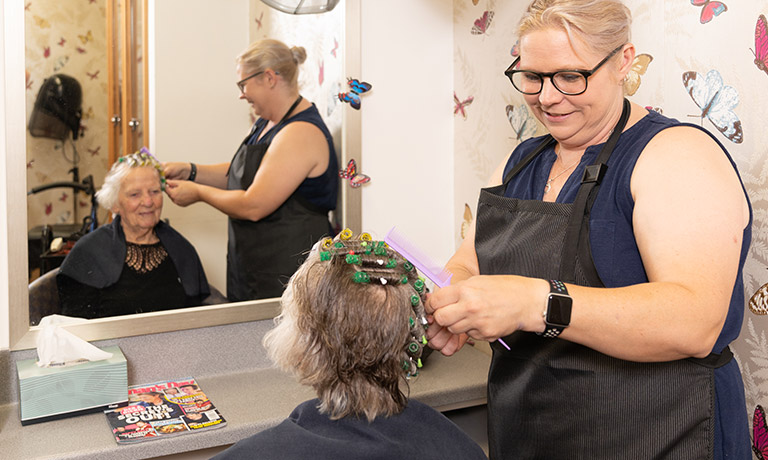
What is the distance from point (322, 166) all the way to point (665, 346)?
1280mm

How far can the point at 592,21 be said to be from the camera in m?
1.17

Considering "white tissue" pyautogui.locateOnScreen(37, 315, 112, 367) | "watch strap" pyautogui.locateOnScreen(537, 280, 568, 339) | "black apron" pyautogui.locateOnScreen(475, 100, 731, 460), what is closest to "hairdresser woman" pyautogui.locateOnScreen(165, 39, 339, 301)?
"white tissue" pyautogui.locateOnScreen(37, 315, 112, 367)

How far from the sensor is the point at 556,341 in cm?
127

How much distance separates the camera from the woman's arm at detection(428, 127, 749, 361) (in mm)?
1020

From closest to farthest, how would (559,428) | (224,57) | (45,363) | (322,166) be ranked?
(559,428)
(45,363)
(224,57)
(322,166)

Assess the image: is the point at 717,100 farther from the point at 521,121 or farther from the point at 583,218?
the point at 521,121

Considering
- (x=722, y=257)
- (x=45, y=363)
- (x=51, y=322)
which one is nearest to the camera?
(x=722, y=257)

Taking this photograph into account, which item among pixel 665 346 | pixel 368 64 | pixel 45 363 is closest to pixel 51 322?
pixel 45 363

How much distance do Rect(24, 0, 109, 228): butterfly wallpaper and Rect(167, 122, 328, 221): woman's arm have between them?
0.24 meters

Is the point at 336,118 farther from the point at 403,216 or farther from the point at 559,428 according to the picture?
the point at 559,428

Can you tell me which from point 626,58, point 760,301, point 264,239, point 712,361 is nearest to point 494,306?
point 712,361

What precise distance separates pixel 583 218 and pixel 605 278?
0.39 ft

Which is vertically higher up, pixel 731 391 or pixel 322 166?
pixel 322 166

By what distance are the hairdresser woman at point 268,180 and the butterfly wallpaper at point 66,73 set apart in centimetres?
22
